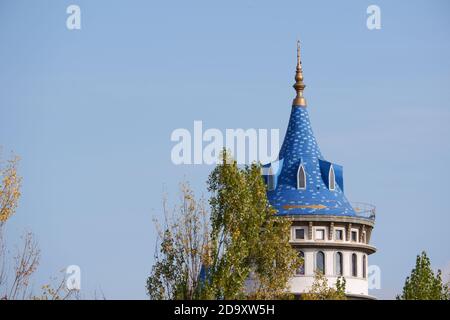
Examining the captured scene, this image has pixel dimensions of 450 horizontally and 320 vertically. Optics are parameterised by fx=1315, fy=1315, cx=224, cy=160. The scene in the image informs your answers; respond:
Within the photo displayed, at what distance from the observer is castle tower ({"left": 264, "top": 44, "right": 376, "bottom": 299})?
257 feet

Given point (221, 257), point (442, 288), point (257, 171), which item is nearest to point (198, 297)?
point (221, 257)

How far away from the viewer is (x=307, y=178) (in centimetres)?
7962

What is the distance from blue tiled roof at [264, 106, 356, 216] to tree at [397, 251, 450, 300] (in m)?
12.0

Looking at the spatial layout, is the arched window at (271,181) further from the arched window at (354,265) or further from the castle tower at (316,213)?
the arched window at (354,265)

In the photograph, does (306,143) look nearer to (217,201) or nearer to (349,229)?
(349,229)

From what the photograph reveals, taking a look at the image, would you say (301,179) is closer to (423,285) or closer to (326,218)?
(326,218)

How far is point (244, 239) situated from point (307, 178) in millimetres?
27896

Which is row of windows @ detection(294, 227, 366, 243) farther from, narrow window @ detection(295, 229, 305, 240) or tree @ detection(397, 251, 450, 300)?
tree @ detection(397, 251, 450, 300)

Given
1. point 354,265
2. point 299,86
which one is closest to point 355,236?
point 354,265

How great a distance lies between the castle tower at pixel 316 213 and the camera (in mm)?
78250

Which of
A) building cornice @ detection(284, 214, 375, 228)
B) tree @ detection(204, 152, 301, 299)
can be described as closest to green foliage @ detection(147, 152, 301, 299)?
tree @ detection(204, 152, 301, 299)

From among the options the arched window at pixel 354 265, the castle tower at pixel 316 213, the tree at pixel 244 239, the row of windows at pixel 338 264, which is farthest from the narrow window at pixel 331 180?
the tree at pixel 244 239

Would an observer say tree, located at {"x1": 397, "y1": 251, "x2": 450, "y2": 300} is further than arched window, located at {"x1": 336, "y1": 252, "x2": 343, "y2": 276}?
No
